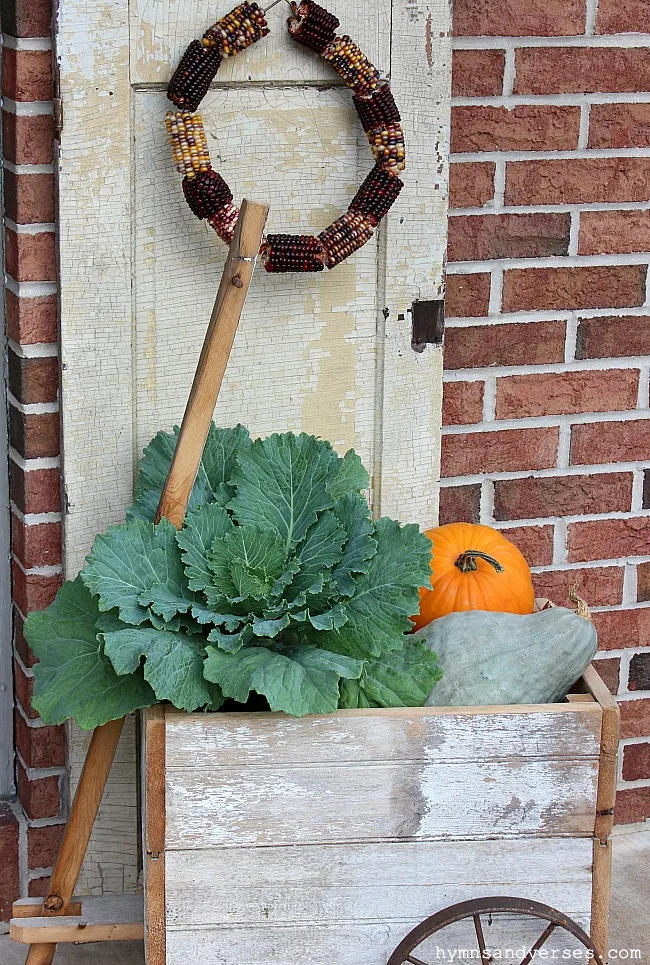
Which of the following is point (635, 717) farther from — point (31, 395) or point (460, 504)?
point (31, 395)

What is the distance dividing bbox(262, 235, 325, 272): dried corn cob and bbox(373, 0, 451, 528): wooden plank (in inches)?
5.9

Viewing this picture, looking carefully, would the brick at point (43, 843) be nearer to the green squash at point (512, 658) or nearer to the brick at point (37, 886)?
the brick at point (37, 886)

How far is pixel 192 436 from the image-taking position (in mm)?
1409

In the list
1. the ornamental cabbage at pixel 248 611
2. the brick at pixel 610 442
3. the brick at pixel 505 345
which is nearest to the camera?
the ornamental cabbage at pixel 248 611

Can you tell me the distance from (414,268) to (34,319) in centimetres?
53

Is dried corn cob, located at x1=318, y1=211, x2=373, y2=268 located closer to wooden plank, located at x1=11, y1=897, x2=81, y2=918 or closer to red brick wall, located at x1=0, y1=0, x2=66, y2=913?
red brick wall, located at x1=0, y1=0, x2=66, y2=913

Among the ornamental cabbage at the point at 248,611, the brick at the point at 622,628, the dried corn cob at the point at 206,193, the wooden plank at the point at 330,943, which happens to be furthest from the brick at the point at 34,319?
the brick at the point at 622,628

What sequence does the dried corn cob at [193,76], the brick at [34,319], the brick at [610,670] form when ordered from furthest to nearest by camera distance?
the brick at [610,670] < the brick at [34,319] < the dried corn cob at [193,76]

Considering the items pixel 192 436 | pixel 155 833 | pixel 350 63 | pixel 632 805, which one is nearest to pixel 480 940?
pixel 155 833

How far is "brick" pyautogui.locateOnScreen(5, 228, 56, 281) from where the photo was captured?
1573mm

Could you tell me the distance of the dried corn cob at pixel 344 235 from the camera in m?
1.58

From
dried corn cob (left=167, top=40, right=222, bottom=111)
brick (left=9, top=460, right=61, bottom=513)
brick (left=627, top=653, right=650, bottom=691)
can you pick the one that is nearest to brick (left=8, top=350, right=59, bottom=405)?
brick (left=9, top=460, right=61, bottom=513)

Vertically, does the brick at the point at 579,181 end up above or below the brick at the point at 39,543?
above

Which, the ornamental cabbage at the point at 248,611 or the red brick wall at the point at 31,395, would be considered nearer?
the ornamental cabbage at the point at 248,611
